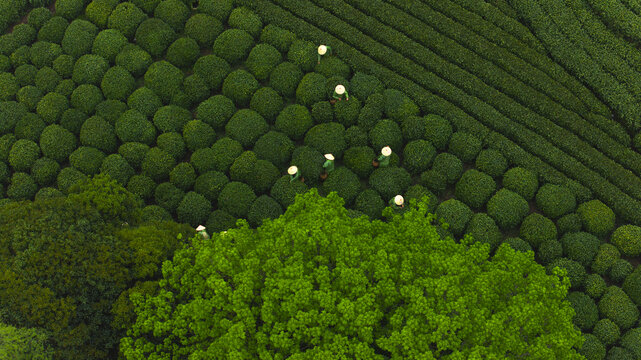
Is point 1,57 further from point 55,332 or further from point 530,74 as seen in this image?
point 530,74

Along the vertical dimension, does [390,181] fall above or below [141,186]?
above

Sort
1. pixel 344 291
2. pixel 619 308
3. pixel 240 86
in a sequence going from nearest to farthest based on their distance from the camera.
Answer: pixel 344 291 → pixel 619 308 → pixel 240 86

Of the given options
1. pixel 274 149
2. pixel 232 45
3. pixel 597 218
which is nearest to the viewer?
pixel 597 218

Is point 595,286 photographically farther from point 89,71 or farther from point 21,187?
point 89,71

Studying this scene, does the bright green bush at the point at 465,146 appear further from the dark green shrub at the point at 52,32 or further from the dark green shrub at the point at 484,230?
the dark green shrub at the point at 52,32

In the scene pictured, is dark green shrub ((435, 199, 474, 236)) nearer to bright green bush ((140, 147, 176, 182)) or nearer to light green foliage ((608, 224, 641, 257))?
light green foliage ((608, 224, 641, 257))

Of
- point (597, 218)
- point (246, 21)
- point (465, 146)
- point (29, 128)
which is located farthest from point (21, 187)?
point (597, 218)
